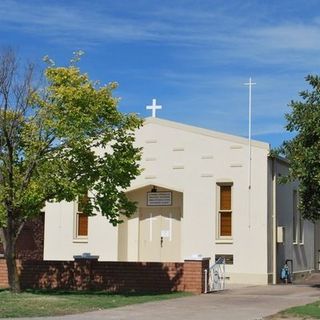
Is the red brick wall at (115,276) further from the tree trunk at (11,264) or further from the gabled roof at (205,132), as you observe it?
the gabled roof at (205,132)

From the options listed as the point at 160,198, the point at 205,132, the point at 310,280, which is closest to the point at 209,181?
the point at 205,132

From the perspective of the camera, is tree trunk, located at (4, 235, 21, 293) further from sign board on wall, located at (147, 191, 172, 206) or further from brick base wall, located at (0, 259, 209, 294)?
sign board on wall, located at (147, 191, 172, 206)

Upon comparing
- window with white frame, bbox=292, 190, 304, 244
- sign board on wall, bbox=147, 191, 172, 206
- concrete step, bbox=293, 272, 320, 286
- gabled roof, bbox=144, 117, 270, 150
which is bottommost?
concrete step, bbox=293, 272, 320, 286

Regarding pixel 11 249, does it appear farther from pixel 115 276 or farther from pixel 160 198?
pixel 160 198

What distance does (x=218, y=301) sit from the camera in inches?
722

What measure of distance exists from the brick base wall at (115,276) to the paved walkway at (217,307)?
1.04m

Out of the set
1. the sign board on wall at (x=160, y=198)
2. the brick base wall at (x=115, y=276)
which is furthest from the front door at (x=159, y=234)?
the brick base wall at (x=115, y=276)

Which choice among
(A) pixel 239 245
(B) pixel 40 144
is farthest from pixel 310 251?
(B) pixel 40 144

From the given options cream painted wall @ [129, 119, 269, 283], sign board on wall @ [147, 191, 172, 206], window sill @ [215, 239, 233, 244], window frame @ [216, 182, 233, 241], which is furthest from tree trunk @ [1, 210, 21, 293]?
sign board on wall @ [147, 191, 172, 206]

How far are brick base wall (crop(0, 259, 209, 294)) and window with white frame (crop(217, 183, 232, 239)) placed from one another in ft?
16.3

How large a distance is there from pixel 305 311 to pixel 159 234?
40.6ft

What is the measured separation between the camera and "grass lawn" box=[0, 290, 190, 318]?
50.6 ft

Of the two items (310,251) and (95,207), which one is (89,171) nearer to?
(95,207)

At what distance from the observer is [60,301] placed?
17.2 meters
